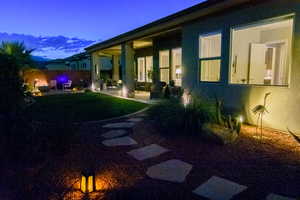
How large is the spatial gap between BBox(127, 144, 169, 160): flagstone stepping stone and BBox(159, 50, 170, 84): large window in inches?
312

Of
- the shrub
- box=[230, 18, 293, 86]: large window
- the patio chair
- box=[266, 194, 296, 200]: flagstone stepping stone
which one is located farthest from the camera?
the patio chair

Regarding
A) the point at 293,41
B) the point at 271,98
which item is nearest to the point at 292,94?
the point at 271,98

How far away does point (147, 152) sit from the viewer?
3590mm

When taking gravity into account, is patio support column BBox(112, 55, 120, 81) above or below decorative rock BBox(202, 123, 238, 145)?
above

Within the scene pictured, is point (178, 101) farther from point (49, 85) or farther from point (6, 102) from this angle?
point (49, 85)

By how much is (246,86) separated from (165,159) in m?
3.36

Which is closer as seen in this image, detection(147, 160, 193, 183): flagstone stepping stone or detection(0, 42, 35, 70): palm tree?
detection(147, 160, 193, 183): flagstone stepping stone

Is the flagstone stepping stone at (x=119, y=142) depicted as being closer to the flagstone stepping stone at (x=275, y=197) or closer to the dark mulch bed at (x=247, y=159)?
the dark mulch bed at (x=247, y=159)

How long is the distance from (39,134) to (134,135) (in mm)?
1920

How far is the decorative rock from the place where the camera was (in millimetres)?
3855

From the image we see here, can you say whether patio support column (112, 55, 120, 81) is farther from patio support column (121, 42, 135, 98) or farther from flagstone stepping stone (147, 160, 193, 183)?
flagstone stepping stone (147, 160, 193, 183)

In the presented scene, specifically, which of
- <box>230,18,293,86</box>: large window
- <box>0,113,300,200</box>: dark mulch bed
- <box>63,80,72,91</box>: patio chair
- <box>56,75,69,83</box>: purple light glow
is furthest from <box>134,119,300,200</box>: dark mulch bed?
<box>56,75,69,83</box>: purple light glow

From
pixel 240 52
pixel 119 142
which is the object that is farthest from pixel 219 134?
pixel 240 52

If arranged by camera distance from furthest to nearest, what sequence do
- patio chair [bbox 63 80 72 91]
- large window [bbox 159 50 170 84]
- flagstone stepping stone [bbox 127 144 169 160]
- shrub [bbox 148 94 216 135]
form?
patio chair [bbox 63 80 72 91] → large window [bbox 159 50 170 84] → shrub [bbox 148 94 216 135] → flagstone stepping stone [bbox 127 144 169 160]
